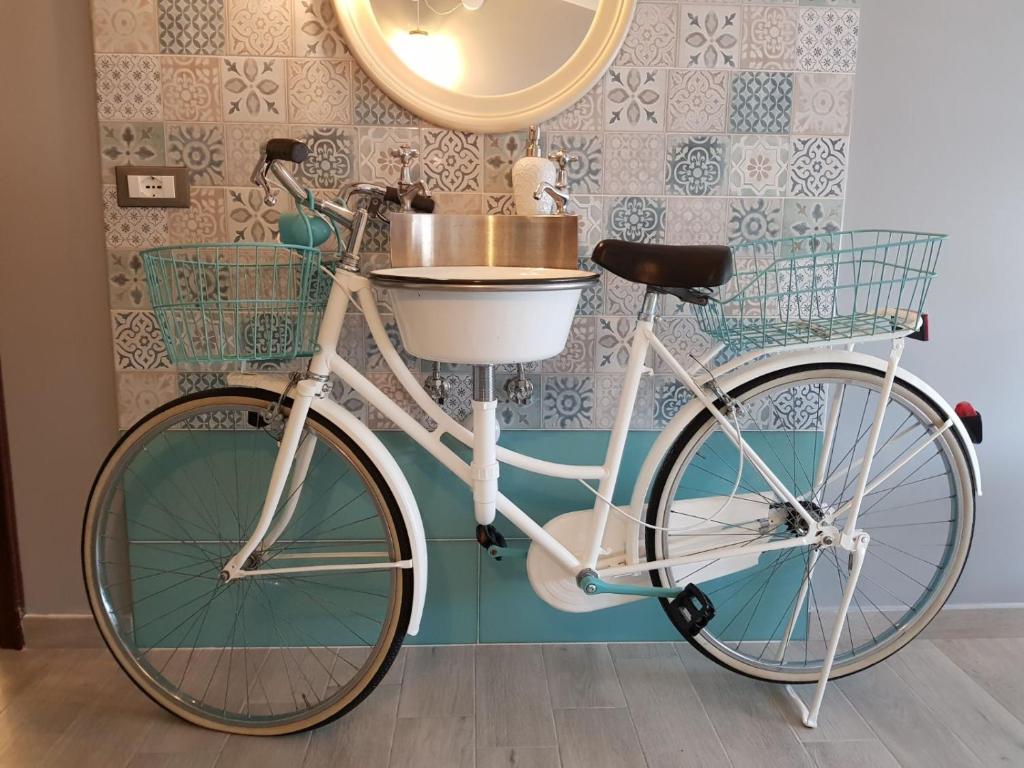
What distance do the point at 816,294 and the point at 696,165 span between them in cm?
37

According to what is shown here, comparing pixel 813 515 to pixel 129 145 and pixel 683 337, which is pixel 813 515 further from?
pixel 129 145

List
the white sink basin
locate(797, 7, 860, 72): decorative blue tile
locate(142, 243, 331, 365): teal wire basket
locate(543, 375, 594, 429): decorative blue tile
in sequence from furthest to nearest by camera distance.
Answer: locate(543, 375, 594, 429): decorative blue tile, locate(797, 7, 860, 72): decorative blue tile, locate(142, 243, 331, 365): teal wire basket, the white sink basin

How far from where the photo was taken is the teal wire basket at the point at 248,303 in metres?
1.45

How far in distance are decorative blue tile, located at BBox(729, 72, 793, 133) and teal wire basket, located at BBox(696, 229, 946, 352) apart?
0.25 metres

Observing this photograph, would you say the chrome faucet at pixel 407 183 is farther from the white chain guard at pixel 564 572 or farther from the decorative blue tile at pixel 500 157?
the white chain guard at pixel 564 572

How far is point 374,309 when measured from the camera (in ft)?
4.98

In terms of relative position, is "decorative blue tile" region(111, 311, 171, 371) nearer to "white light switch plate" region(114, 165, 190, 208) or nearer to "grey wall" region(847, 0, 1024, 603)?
"white light switch plate" region(114, 165, 190, 208)

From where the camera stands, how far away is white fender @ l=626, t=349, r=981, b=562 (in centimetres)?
155

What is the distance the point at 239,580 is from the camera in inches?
68.0

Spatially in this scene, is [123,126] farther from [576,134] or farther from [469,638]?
[469,638]

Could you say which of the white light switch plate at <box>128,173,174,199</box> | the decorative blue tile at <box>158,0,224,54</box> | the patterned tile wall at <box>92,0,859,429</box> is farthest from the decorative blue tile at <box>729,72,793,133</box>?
the white light switch plate at <box>128,173,174,199</box>

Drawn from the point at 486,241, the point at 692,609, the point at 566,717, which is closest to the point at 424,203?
the point at 486,241

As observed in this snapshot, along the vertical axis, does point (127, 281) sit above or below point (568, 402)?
above

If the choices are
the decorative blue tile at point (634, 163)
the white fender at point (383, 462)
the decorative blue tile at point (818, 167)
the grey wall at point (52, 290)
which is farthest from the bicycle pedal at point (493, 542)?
the decorative blue tile at point (818, 167)
